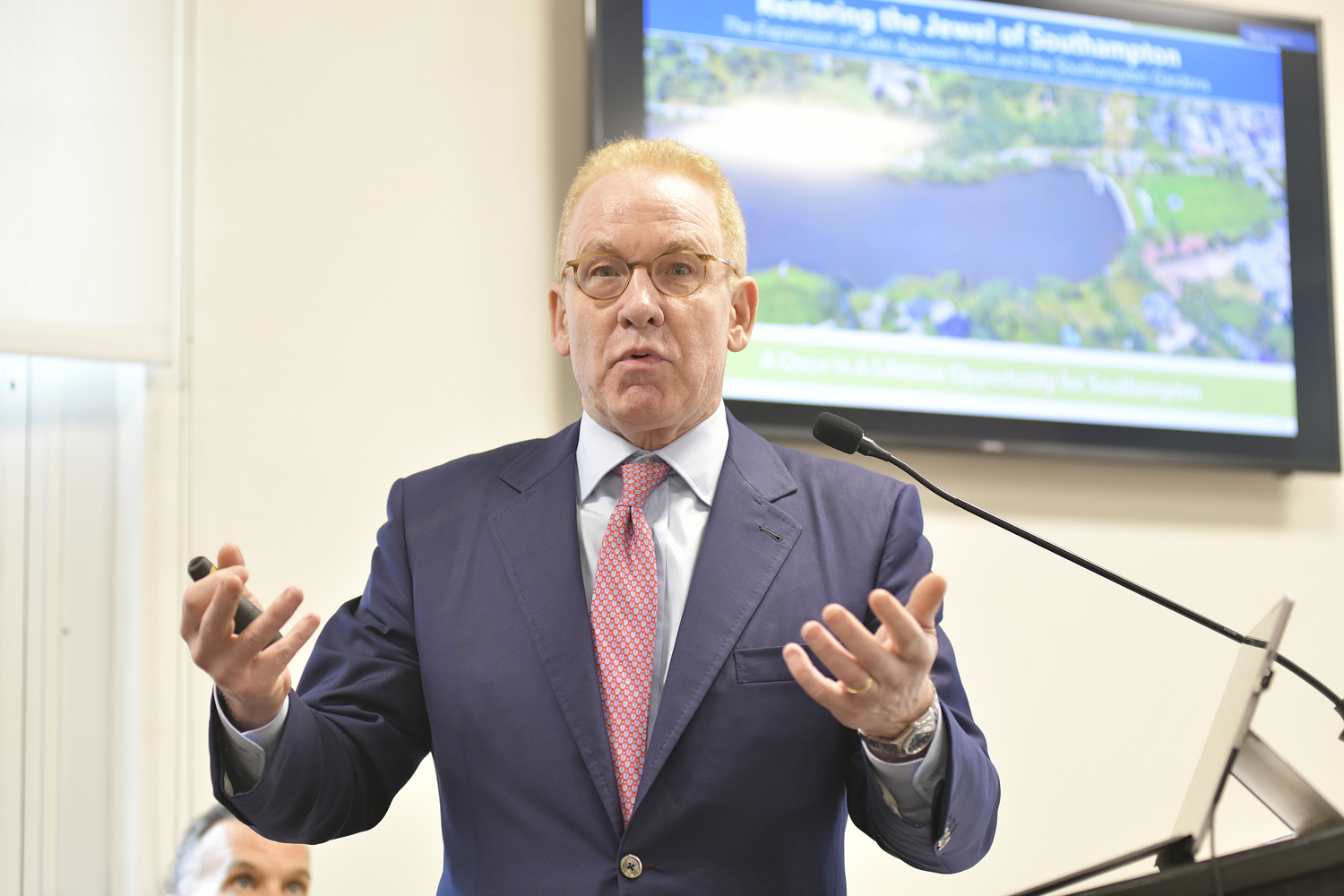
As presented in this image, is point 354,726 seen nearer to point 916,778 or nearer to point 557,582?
point 557,582

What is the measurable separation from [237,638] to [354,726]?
0.31 meters

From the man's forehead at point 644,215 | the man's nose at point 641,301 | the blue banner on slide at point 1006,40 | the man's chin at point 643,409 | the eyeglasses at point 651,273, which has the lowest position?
the man's chin at point 643,409

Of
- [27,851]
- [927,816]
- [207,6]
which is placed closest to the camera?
[927,816]

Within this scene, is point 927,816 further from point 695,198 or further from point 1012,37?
point 1012,37

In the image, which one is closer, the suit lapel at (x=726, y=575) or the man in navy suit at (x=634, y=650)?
the man in navy suit at (x=634, y=650)

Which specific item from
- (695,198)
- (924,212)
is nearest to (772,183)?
(924,212)

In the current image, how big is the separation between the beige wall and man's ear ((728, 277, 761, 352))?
2.50ft

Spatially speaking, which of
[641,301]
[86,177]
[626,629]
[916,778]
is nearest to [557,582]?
[626,629]

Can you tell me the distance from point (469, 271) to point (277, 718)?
1345 mm

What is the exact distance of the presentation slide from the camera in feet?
8.50

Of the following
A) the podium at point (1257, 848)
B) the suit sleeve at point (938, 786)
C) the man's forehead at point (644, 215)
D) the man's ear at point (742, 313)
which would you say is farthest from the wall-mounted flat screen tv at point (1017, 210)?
the podium at point (1257, 848)

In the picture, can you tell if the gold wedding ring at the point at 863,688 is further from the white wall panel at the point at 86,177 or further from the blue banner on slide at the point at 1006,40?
the blue banner on slide at the point at 1006,40

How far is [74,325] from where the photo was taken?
2109 millimetres

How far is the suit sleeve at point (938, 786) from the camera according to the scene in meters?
1.23
